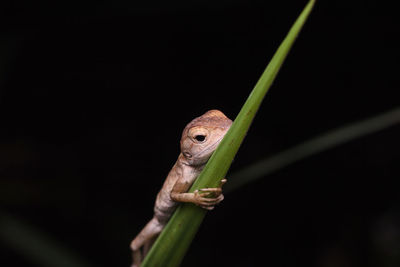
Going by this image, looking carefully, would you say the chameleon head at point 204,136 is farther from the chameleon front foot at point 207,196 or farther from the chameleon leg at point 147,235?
the chameleon leg at point 147,235

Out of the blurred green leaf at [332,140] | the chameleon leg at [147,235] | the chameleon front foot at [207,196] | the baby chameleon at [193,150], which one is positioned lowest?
the chameleon leg at [147,235]

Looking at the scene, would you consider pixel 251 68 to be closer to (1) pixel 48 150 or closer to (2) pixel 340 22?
(2) pixel 340 22

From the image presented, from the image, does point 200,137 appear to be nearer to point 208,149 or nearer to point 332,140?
point 208,149

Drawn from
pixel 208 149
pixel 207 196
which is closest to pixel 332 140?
pixel 208 149

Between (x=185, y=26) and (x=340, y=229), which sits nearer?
(x=340, y=229)

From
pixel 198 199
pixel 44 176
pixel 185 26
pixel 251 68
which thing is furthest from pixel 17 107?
pixel 198 199

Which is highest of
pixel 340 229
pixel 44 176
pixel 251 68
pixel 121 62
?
pixel 251 68

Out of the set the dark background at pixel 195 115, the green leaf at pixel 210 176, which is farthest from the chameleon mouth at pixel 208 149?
the dark background at pixel 195 115
